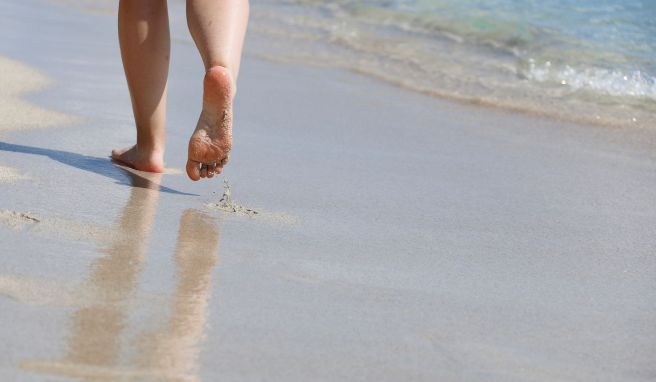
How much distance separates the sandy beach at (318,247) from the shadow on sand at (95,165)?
0.01 meters

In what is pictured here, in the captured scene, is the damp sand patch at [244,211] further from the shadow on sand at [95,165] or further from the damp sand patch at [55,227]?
the damp sand patch at [55,227]

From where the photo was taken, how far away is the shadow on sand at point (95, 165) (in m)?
2.75

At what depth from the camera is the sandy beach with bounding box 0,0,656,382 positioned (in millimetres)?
1748

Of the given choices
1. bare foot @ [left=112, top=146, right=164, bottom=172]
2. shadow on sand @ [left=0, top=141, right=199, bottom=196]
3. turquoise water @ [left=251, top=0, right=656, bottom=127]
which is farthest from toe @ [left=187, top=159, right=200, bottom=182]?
turquoise water @ [left=251, top=0, right=656, bottom=127]

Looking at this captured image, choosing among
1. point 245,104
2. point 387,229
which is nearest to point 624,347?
point 387,229

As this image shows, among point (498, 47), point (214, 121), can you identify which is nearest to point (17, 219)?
point (214, 121)

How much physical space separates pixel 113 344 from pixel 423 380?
45 cm

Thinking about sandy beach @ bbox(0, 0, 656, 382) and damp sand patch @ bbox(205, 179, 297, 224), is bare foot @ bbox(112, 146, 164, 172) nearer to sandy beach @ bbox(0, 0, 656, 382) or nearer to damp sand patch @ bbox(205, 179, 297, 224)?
sandy beach @ bbox(0, 0, 656, 382)

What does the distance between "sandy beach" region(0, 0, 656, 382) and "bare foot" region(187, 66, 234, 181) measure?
13 cm

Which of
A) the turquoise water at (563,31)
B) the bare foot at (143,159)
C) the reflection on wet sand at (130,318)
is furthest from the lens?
the turquoise water at (563,31)

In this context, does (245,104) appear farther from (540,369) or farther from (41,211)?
(540,369)

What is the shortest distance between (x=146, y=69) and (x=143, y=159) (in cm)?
23

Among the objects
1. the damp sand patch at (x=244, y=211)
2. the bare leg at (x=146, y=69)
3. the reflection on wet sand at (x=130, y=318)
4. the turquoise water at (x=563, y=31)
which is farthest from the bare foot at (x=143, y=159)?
the turquoise water at (x=563, y=31)

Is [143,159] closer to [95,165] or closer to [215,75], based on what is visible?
[95,165]
